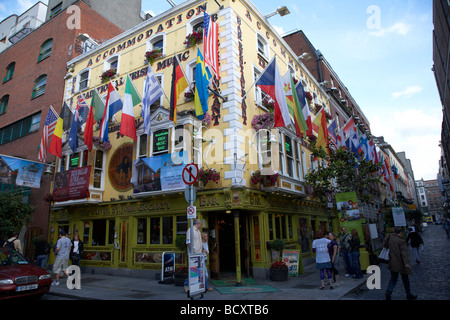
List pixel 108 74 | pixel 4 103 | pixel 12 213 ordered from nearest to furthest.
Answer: pixel 12 213
pixel 108 74
pixel 4 103

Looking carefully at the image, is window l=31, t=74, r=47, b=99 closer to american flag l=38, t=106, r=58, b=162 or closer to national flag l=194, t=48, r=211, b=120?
american flag l=38, t=106, r=58, b=162

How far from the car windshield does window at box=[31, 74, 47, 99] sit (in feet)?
55.1

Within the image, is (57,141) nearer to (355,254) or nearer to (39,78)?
(39,78)

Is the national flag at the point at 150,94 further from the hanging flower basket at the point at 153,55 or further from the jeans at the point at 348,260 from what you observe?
the jeans at the point at 348,260

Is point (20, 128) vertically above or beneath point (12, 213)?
above

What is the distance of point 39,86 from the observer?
2245cm

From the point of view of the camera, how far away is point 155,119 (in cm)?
1399

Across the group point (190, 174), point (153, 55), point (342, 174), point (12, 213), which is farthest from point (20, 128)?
Answer: point (342, 174)

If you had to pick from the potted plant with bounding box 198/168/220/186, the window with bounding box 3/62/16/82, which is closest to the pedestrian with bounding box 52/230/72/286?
the potted plant with bounding box 198/168/220/186

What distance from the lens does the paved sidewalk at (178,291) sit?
8.34 m

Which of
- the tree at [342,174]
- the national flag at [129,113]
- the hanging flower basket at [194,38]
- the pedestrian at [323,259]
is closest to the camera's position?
the pedestrian at [323,259]

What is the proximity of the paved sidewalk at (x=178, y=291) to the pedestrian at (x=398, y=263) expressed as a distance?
1.52 meters

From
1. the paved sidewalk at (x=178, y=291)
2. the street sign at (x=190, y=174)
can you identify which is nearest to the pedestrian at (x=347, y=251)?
the paved sidewalk at (x=178, y=291)

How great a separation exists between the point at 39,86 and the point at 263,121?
64.0 feet
